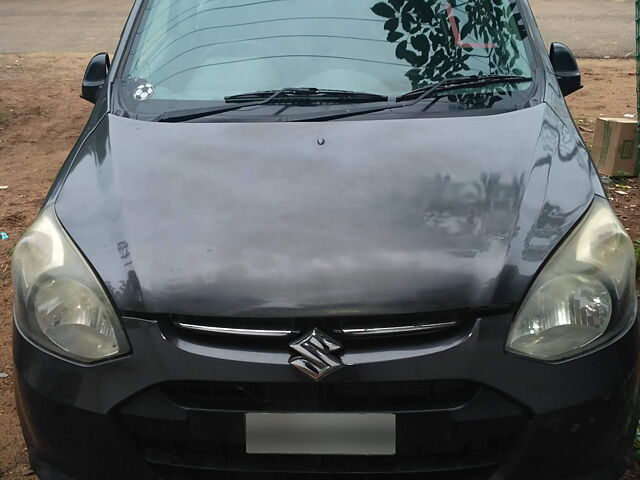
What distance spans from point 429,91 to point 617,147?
298cm

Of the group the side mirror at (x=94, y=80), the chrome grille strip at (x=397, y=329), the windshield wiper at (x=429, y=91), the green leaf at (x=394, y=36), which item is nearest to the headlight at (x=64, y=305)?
the chrome grille strip at (x=397, y=329)

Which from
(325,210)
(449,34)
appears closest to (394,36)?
(449,34)

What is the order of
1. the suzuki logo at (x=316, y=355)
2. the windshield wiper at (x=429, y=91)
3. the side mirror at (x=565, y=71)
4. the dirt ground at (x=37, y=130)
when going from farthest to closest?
1. the dirt ground at (x=37, y=130)
2. the side mirror at (x=565, y=71)
3. the windshield wiper at (x=429, y=91)
4. the suzuki logo at (x=316, y=355)

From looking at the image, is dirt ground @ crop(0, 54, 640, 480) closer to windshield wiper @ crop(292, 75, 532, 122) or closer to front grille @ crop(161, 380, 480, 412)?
front grille @ crop(161, 380, 480, 412)


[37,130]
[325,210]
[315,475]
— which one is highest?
[325,210]

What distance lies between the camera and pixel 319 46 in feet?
10.3

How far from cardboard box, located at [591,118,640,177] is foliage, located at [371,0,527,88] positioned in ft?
7.69

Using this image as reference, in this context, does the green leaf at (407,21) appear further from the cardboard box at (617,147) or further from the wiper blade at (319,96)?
the cardboard box at (617,147)

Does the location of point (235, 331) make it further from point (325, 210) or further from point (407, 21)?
point (407, 21)

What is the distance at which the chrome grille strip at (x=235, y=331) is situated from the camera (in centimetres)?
201

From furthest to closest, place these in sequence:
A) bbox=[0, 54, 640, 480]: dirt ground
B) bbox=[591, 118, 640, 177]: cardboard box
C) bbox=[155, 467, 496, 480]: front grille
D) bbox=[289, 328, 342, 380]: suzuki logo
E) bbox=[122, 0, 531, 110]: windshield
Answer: bbox=[591, 118, 640, 177]: cardboard box, bbox=[0, 54, 640, 480]: dirt ground, bbox=[122, 0, 531, 110]: windshield, bbox=[155, 467, 496, 480]: front grille, bbox=[289, 328, 342, 380]: suzuki logo

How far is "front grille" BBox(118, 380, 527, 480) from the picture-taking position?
198 cm

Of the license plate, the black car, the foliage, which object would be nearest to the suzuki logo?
the black car

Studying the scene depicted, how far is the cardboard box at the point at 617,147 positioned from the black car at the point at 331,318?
10.4 ft
